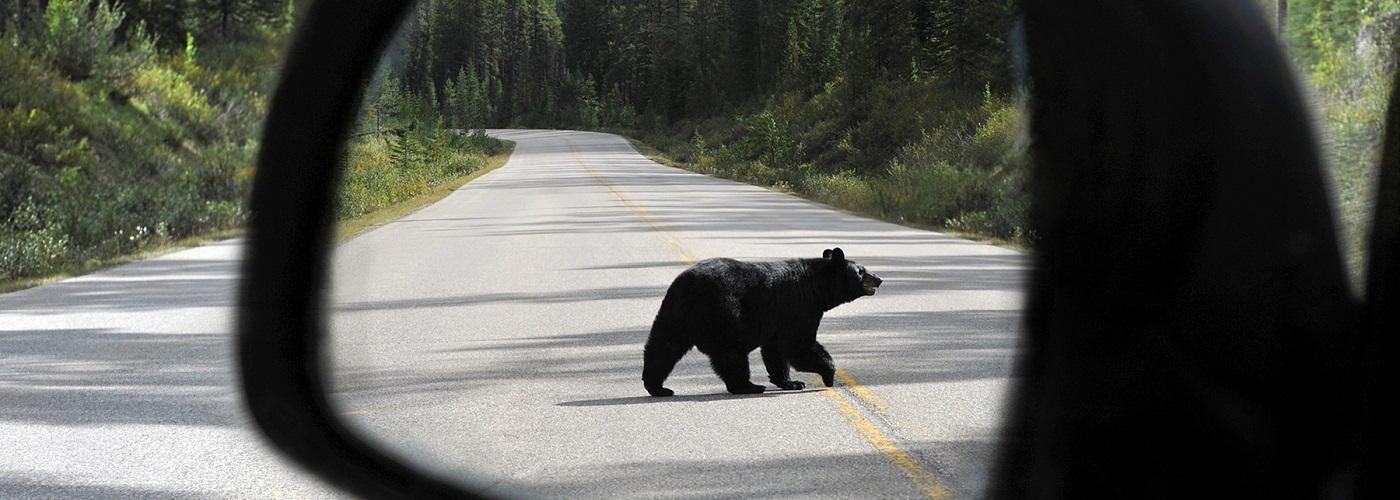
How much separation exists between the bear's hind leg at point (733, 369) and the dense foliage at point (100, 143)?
5068 mm

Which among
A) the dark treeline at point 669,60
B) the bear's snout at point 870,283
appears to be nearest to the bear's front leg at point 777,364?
the bear's snout at point 870,283

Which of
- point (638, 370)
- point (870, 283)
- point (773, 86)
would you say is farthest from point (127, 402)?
point (773, 86)

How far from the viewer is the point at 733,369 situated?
467 cm

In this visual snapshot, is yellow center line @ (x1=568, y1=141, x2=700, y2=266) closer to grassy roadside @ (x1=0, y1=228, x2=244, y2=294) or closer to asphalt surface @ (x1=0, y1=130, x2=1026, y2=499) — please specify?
asphalt surface @ (x1=0, y1=130, x2=1026, y2=499)

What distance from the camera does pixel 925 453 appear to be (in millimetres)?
4961

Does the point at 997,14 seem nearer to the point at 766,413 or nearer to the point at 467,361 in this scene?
the point at 766,413

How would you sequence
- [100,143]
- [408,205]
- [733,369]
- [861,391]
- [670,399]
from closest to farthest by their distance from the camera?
[733,369] < [670,399] < [861,391] < [100,143] < [408,205]

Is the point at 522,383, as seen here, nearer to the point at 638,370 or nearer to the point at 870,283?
the point at 638,370

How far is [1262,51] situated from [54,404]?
685 cm

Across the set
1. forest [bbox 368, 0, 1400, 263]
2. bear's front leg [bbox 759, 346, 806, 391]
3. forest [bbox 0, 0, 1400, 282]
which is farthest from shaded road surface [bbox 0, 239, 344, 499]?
bear's front leg [bbox 759, 346, 806, 391]

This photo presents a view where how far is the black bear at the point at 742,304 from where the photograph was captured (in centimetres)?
391

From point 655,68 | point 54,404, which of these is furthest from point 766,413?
point 655,68

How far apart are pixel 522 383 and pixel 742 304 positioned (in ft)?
10.3

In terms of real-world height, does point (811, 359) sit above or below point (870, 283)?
below
